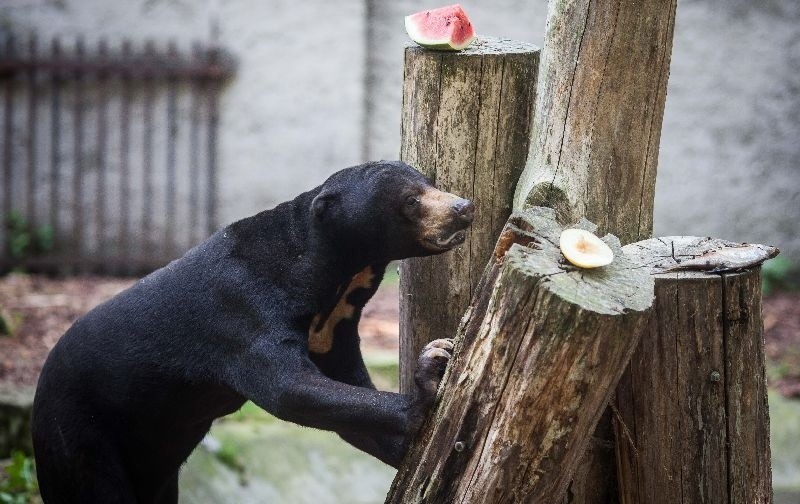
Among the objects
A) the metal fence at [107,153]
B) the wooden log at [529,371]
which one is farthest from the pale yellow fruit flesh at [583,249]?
the metal fence at [107,153]

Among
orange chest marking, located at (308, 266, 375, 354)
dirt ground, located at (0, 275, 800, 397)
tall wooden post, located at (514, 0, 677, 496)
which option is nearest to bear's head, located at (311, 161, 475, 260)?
orange chest marking, located at (308, 266, 375, 354)

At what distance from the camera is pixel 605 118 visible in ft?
13.6

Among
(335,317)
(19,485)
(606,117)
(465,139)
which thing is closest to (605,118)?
(606,117)

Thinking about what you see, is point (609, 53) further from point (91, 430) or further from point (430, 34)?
point (91, 430)

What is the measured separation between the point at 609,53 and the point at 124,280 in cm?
609

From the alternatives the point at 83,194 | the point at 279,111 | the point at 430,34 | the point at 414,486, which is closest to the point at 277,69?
the point at 279,111

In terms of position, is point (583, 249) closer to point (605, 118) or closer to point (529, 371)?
point (529, 371)

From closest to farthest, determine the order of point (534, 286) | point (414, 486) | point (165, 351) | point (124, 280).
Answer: point (534, 286), point (414, 486), point (165, 351), point (124, 280)

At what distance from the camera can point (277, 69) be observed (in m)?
9.34

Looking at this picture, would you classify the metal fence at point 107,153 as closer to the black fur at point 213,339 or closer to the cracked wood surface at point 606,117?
the black fur at point 213,339

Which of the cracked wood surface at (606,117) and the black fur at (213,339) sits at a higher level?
the cracked wood surface at (606,117)

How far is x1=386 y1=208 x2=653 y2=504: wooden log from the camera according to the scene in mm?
3035

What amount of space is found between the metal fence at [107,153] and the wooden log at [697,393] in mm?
6343

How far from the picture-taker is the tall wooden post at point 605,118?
4113 millimetres
